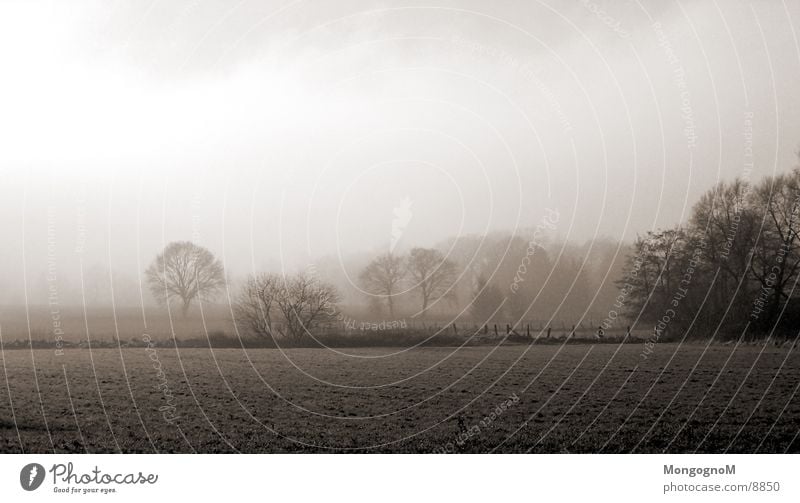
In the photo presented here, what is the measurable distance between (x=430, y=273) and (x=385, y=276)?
1.86m

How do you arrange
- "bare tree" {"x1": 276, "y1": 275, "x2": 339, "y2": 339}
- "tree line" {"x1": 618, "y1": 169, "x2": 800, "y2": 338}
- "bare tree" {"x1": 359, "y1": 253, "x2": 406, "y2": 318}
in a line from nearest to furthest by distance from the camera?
"tree line" {"x1": 618, "y1": 169, "x2": 800, "y2": 338}
"bare tree" {"x1": 359, "y1": 253, "x2": 406, "y2": 318}
"bare tree" {"x1": 276, "y1": 275, "x2": 339, "y2": 339}

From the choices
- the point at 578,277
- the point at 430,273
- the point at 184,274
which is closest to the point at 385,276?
the point at 430,273

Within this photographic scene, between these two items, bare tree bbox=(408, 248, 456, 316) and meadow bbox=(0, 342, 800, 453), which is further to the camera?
bare tree bbox=(408, 248, 456, 316)

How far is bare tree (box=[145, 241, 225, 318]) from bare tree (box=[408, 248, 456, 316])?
7.77 meters

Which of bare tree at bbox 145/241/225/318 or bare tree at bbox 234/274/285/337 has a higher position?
bare tree at bbox 145/241/225/318

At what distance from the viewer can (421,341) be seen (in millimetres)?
25844

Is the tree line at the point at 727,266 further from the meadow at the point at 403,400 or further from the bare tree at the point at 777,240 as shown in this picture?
the meadow at the point at 403,400

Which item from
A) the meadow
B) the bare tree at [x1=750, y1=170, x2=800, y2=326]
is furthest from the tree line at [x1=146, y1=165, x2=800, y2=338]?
the meadow

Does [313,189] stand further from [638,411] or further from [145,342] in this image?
[638,411]

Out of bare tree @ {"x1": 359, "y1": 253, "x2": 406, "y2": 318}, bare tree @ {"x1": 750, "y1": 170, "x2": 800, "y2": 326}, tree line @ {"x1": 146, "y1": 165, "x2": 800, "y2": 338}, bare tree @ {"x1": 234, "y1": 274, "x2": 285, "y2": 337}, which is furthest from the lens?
bare tree @ {"x1": 234, "y1": 274, "x2": 285, "y2": 337}

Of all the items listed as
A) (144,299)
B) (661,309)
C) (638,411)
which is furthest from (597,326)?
(144,299)

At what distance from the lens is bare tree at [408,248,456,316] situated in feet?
83.0

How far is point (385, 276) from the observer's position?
25.8 m

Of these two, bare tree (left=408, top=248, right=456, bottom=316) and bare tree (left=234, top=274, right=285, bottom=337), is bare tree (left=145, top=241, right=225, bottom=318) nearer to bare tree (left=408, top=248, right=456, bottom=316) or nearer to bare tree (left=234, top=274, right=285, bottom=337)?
bare tree (left=234, top=274, right=285, bottom=337)
